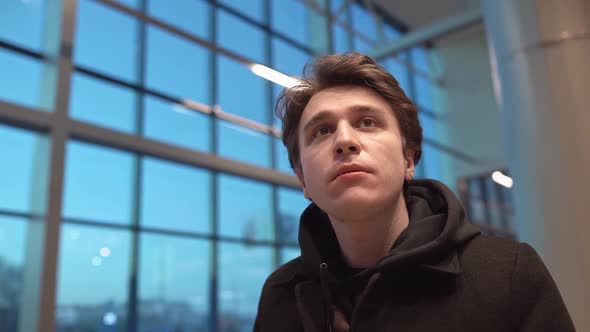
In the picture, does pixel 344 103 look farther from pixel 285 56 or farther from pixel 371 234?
pixel 285 56

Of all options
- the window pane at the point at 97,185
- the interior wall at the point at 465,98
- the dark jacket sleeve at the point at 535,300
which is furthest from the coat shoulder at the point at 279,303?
the interior wall at the point at 465,98

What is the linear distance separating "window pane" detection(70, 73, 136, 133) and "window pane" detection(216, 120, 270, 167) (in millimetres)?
1918

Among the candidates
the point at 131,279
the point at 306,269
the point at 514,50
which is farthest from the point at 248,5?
the point at 306,269

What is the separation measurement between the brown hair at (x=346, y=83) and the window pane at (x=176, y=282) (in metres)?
8.61

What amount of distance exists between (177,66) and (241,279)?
15.6ft

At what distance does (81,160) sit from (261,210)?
4041 millimetres

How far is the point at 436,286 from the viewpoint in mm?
1185

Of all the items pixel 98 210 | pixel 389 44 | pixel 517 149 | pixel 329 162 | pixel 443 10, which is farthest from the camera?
pixel 443 10

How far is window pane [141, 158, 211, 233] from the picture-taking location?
10016mm

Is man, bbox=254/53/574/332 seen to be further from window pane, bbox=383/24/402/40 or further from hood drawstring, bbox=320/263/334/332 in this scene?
window pane, bbox=383/24/402/40

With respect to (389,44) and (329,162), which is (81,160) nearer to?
(389,44)

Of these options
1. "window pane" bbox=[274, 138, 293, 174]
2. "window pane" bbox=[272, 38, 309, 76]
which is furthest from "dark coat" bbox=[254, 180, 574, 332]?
"window pane" bbox=[272, 38, 309, 76]

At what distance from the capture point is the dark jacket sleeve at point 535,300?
1060 millimetres

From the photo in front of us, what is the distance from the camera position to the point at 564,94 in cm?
281
